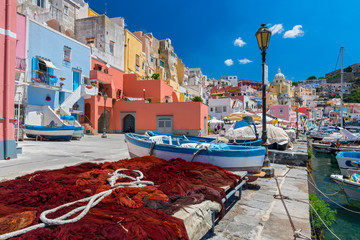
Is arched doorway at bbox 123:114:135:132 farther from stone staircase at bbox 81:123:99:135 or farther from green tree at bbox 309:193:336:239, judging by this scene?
green tree at bbox 309:193:336:239

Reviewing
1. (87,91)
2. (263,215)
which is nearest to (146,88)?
(87,91)

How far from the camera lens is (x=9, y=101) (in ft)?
27.6

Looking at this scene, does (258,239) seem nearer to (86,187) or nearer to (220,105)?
(86,187)

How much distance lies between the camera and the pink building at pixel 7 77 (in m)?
8.22

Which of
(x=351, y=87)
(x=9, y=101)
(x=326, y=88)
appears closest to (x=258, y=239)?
(x=9, y=101)

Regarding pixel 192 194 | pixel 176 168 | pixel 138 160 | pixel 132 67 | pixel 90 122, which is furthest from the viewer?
pixel 132 67

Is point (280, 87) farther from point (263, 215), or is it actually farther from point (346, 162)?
point (263, 215)

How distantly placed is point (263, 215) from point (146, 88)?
29.3 meters

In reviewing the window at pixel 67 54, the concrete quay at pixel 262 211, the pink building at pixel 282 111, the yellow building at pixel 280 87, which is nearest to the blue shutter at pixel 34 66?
the window at pixel 67 54

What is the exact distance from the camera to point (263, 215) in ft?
14.1

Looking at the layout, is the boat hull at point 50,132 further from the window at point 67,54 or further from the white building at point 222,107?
the white building at point 222,107

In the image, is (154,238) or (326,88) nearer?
(154,238)

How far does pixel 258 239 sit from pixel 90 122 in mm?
25032

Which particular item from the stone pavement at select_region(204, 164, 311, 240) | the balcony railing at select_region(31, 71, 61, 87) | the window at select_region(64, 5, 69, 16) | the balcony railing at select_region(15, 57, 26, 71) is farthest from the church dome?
the stone pavement at select_region(204, 164, 311, 240)
